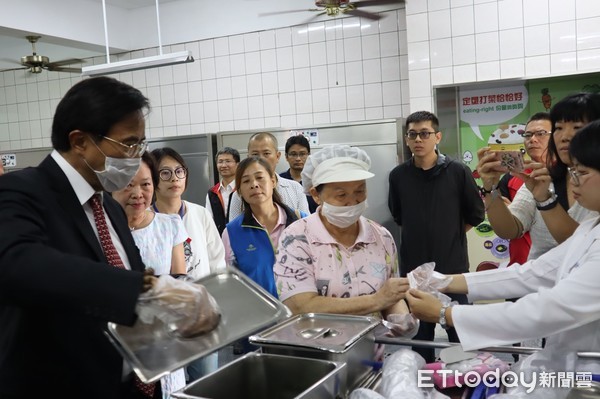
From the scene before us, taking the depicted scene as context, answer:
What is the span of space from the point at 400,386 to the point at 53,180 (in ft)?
3.28

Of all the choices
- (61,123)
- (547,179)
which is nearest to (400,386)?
(61,123)

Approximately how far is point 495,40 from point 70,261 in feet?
13.8

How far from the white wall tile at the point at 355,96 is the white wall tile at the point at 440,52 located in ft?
2.97

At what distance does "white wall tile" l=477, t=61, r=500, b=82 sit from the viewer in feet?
14.5

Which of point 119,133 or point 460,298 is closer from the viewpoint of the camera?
point 119,133

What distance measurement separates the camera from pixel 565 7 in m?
4.12

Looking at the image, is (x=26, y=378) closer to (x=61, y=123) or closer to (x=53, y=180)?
(x=53, y=180)

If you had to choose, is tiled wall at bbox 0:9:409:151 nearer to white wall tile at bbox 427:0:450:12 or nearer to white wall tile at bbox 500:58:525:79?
white wall tile at bbox 427:0:450:12

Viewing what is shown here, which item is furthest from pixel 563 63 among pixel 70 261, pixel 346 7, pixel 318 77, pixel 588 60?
pixel 70 261

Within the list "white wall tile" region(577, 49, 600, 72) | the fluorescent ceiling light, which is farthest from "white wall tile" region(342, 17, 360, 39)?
"white wall tile" region(577, 49, 600, 72)

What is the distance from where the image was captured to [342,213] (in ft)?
6.54

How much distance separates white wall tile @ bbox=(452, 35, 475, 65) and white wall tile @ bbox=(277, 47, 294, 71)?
1756 millimetres

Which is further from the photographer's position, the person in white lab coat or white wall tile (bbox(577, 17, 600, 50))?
white wall tile (bbox(577, 17, 600, 50))

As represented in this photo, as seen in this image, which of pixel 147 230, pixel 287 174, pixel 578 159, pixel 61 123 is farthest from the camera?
pixel 287 174
